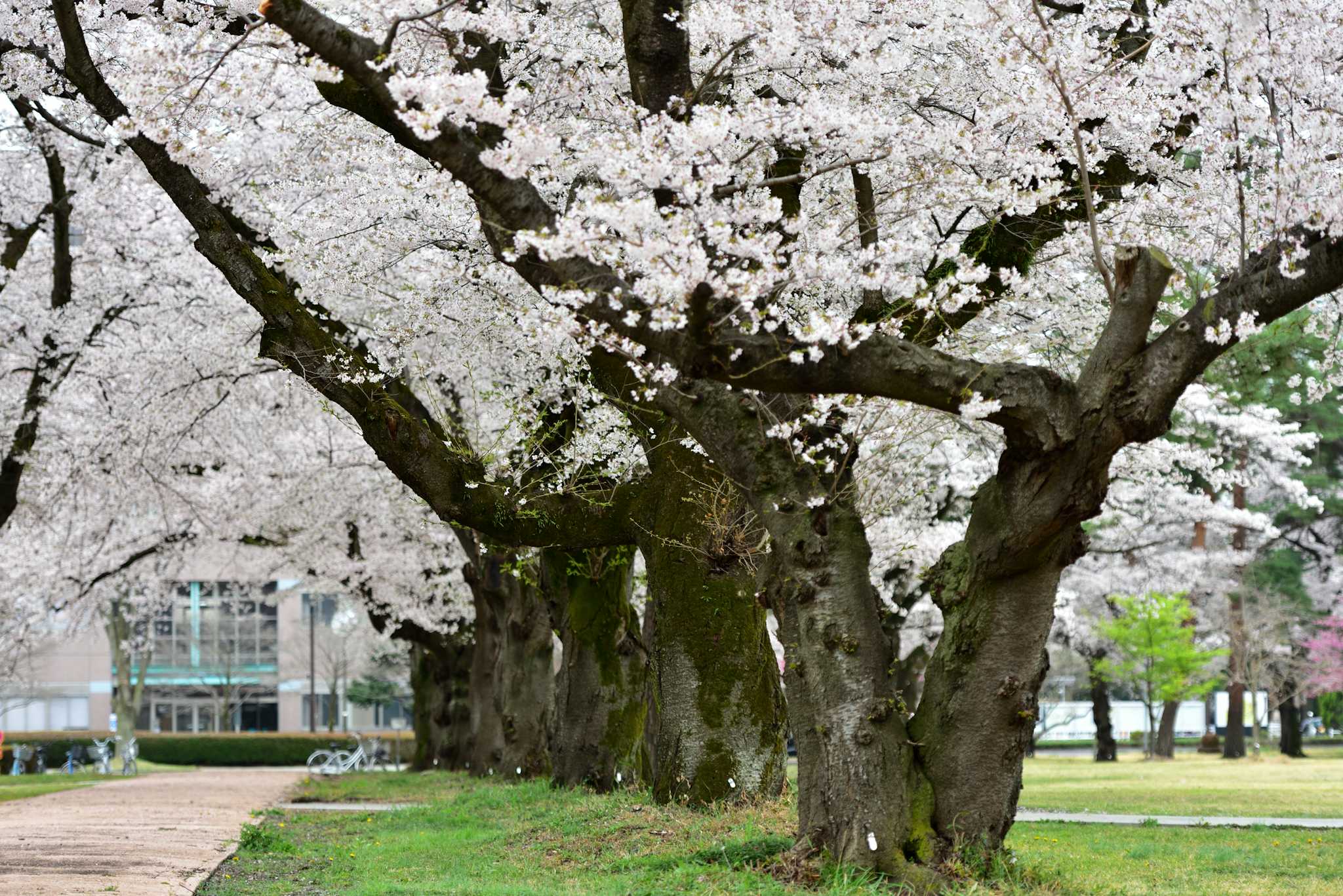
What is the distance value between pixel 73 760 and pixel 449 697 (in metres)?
16.4

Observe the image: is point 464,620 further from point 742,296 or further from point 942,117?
point 742,296

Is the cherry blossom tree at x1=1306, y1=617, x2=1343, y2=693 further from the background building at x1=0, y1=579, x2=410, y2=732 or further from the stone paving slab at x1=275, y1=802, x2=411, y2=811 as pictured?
the background building at x1=0, y1=579, x2=410, y2=732

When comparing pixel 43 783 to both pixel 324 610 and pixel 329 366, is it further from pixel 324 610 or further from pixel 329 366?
pixel 324 610

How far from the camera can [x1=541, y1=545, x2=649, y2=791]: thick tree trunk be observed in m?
14.6

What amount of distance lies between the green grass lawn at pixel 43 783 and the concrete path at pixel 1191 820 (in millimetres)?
14328

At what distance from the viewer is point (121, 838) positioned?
11984mm

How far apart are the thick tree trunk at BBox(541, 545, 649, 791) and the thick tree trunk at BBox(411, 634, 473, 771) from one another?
35.9 feet

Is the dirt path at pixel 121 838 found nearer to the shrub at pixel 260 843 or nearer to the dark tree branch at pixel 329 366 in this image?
the shrub at pixel 260 843

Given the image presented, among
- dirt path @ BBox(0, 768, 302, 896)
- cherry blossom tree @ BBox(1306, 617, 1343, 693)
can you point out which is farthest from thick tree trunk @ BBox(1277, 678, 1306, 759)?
dirt path @ BBox(0, 768, 302, 896)

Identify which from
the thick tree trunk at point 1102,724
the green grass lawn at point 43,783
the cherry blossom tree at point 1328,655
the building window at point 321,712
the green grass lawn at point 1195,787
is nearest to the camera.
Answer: the green grass lawn at point 1195,787

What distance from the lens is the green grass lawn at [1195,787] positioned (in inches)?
645

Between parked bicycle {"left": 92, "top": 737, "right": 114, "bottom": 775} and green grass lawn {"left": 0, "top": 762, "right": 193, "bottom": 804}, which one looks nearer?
green grass lawn {"left": 0, "top": 762, "right": 193, "bottom": 804}

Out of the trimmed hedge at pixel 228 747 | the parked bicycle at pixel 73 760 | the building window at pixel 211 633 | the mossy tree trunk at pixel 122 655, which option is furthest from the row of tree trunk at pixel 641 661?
the building window at pixel 211 633

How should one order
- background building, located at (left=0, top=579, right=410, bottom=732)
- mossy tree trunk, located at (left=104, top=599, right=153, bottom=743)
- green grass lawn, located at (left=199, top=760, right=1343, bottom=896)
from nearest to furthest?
1. green grass lawn, located at (left=199, top=760, right=1343, bottom=896)
2. mossy tree trunk, located at (left=104, top=599, right=153, bottom=743)
3. background building, located at (left=0, top=579, right=410, bottom=732)
